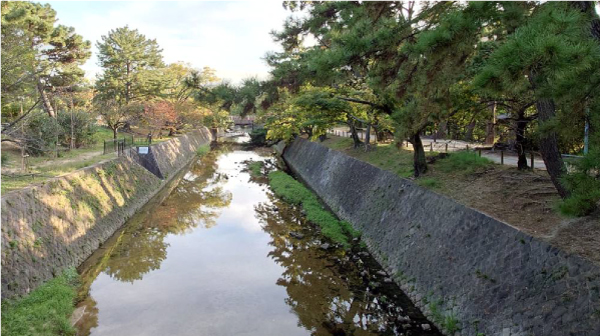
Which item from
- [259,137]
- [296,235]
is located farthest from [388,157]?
[259,137]

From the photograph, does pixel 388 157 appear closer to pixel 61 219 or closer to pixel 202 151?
pixel 61 219

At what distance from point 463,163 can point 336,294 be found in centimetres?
768

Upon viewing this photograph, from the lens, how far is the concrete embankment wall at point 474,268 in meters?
6.68

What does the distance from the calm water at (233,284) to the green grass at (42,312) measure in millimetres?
523

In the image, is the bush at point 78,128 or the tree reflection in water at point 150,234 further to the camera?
the bush at point 78,128

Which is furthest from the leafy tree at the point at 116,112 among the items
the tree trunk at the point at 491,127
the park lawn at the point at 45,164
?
the tree trunk at the point at 491,127

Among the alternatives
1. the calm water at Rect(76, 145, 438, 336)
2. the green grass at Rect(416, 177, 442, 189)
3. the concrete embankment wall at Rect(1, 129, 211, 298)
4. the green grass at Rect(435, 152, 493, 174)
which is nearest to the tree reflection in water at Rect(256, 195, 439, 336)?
the calm water at Rect(76, 145, 438, 336)

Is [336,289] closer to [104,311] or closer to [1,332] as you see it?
[104,311]

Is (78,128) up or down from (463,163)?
up

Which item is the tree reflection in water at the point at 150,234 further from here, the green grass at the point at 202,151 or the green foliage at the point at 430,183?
the green grass at the point at 202,151

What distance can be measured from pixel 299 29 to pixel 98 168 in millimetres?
13144

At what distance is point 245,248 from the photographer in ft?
52.9

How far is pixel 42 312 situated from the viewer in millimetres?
9180

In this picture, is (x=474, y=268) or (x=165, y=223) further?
(x=165, y=223)
